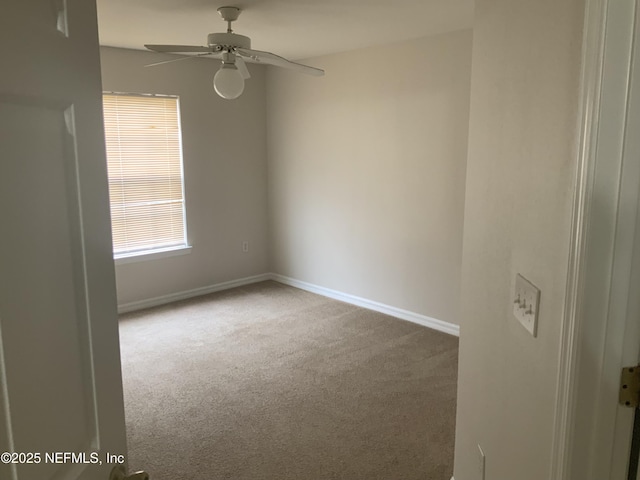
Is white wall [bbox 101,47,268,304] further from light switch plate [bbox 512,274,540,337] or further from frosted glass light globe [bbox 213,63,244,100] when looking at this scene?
light switch plate [bbox 512,274,540,337]

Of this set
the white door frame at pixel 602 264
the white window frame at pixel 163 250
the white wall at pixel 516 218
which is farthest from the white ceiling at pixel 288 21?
the white door frame at pixel 602 264

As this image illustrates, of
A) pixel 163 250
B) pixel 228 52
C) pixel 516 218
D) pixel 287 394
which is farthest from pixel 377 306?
pixel 516 218

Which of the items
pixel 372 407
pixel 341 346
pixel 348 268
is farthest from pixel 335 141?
pixel 372 407

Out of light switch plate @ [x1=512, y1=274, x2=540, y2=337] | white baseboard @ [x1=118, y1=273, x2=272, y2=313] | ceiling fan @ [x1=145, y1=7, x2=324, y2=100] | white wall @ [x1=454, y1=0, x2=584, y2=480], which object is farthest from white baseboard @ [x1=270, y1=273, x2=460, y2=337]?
light switch plate @ [x1=512, y1=274, x2=540, y2=337]

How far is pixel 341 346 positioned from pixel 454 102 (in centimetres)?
216

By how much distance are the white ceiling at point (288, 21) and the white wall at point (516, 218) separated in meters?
1.71

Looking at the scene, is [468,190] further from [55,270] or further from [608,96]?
[55,270]

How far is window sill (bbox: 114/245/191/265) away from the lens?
4.89 metres

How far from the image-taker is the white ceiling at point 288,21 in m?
3.19

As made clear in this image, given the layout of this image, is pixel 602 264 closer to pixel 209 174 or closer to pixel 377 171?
pixel 377 171

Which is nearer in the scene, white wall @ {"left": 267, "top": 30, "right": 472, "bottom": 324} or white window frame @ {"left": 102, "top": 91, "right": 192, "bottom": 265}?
white wall @ {"left": 267, "top": 30, "right": 472, "bottom": 324}

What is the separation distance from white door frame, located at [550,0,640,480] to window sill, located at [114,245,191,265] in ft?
14.5

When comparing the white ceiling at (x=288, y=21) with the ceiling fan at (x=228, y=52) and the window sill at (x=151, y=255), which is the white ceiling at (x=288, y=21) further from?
the window sill at (x=151, y=255)

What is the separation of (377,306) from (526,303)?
3630 millimetres
